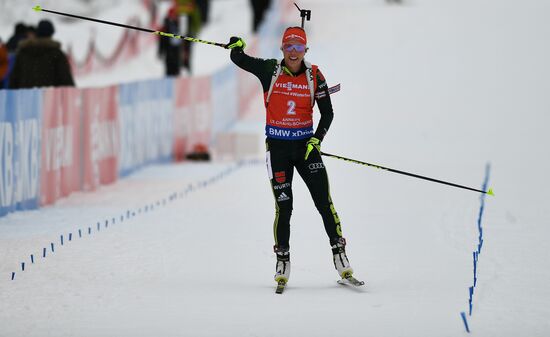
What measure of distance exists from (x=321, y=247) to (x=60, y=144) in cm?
423

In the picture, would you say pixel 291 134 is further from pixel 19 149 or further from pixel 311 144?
pixel 19 149

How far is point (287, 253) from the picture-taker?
27.5ft

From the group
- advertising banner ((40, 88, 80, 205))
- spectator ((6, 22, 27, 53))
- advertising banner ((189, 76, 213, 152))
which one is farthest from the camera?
advertising banner ((189, 76, 213, 152))

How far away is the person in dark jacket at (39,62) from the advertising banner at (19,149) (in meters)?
1.98

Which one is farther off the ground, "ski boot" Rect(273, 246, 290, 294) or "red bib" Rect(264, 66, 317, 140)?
"red bib" Rect(264, 66, 317, 140)

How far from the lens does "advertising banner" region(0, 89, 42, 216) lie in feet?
39.1

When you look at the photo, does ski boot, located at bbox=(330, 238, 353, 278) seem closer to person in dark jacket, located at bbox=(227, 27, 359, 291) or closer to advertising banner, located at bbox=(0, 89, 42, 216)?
person in dark jacket, located at bbox=(227, 27, 359, 291)

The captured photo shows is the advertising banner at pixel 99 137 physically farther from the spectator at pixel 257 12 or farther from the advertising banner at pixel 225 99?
the spectator at pixel 257 12

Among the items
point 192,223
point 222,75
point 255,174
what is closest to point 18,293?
point 192,223

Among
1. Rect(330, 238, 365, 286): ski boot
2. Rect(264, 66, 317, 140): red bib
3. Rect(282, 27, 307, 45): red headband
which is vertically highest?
Rect(282, 27, 307, 45): red headband

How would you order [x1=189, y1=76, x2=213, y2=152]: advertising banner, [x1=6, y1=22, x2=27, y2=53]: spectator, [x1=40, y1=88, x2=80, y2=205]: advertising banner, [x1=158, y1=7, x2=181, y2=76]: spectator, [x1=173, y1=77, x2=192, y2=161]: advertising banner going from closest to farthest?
[x1=40, y1=88, x2=80, y2=205]: advertising banner
[x1=6, y1=22, x2=27, y2=53]: spectator
[x1=173, y1=77, x2=192, y2=161]: advertising banner
[x1=189, y1=76, x2=213, y2=152]: advertising banner
[x1=158, y1=7, x2=181, y2=76]: spectator

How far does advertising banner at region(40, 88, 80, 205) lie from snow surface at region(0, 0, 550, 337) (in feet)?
0.68

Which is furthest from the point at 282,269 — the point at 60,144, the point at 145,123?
the point at 145,123

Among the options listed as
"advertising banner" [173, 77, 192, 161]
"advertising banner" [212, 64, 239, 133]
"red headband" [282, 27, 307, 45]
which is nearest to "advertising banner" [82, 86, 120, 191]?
"advertising banner" [173, 77, 192, 161]
